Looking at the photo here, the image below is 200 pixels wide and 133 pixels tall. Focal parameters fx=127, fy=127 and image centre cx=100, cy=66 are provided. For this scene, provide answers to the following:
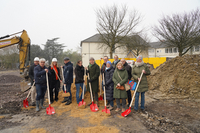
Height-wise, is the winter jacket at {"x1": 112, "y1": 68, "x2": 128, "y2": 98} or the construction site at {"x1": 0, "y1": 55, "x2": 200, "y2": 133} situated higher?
the winter jacket at {"x1": 112, "y1": 68, "x2": 128, "y2": 98}

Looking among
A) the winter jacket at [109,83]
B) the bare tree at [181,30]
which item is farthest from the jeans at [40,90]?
the bare tree at [181,30]

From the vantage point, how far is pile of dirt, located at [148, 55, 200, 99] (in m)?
6.31

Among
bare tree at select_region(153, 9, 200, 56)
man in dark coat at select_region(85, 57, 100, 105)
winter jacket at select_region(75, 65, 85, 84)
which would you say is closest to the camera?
man in dark coat at select_region(85, 57, 100, 105)

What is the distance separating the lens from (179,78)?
22.4 feet

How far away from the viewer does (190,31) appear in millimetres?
16188

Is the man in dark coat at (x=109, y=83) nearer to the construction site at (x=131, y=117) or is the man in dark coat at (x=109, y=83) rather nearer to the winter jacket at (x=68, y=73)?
the construction site at (x=131, y=117)

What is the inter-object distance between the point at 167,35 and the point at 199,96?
14.0m

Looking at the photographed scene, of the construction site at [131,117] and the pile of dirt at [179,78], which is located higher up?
the pile of dirt at [179,78]

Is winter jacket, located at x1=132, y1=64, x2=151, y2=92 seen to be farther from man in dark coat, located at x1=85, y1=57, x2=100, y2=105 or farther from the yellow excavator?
the yellow excavator

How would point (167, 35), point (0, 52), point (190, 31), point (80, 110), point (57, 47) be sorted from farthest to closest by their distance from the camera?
1. point (57, 47)
2. point (0, 52)
3. point (167, 35)
4. point (190, 31)
5. point (80, 110)

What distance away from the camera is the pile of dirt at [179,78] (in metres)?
6.31

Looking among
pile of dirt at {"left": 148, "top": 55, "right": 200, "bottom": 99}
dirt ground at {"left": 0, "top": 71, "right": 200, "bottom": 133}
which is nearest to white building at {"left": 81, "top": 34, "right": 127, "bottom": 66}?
pile of dirt at {"left": 148, "top": 55, "right": 200, "bottom": 99}

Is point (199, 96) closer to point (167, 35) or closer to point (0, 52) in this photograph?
point (167, 35)

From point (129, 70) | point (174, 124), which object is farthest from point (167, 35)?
point (174, 124)
